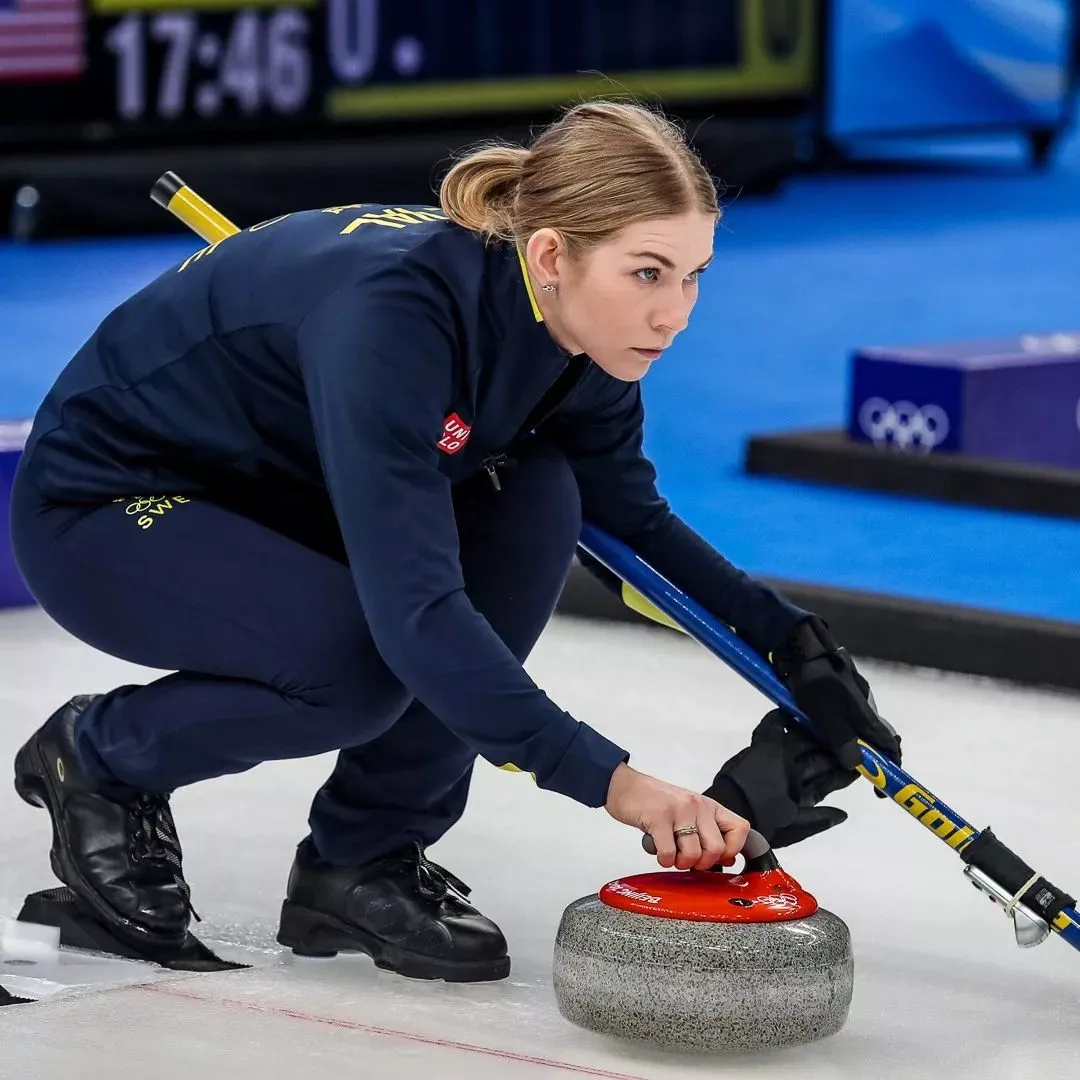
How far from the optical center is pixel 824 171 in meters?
10.4

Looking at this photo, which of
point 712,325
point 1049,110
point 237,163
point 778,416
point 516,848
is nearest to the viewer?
point 516,848

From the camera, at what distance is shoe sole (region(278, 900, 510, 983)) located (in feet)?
6.73

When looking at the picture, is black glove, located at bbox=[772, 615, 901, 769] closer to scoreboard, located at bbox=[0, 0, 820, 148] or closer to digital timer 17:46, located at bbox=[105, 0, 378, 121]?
scoreboard, located at bbox=[0, 0, 820, 148]

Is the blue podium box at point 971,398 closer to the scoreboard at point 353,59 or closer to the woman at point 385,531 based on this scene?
the woman at point 385,531

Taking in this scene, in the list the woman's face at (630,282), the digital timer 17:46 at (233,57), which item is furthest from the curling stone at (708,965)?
the digital timer 17:46 at (233,57)

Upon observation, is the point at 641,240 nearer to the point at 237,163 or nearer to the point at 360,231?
the point at 360,231

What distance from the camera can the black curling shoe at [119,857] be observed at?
2.10m

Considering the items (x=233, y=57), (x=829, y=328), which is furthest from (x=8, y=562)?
(x=233, y=57)

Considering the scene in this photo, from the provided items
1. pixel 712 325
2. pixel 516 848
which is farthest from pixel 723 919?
pixel 712 325

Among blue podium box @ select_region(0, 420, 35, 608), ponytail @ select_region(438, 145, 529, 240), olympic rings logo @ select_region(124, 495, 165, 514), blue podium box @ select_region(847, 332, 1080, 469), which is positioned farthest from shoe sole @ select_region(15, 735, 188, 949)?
blue podium box @ select_region(847, 332, 1080, 469)

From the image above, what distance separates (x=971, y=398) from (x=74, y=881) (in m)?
3.03

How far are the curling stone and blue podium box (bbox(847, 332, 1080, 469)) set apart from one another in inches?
119

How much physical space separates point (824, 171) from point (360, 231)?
866cm

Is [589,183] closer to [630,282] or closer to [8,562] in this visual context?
[630,282]
